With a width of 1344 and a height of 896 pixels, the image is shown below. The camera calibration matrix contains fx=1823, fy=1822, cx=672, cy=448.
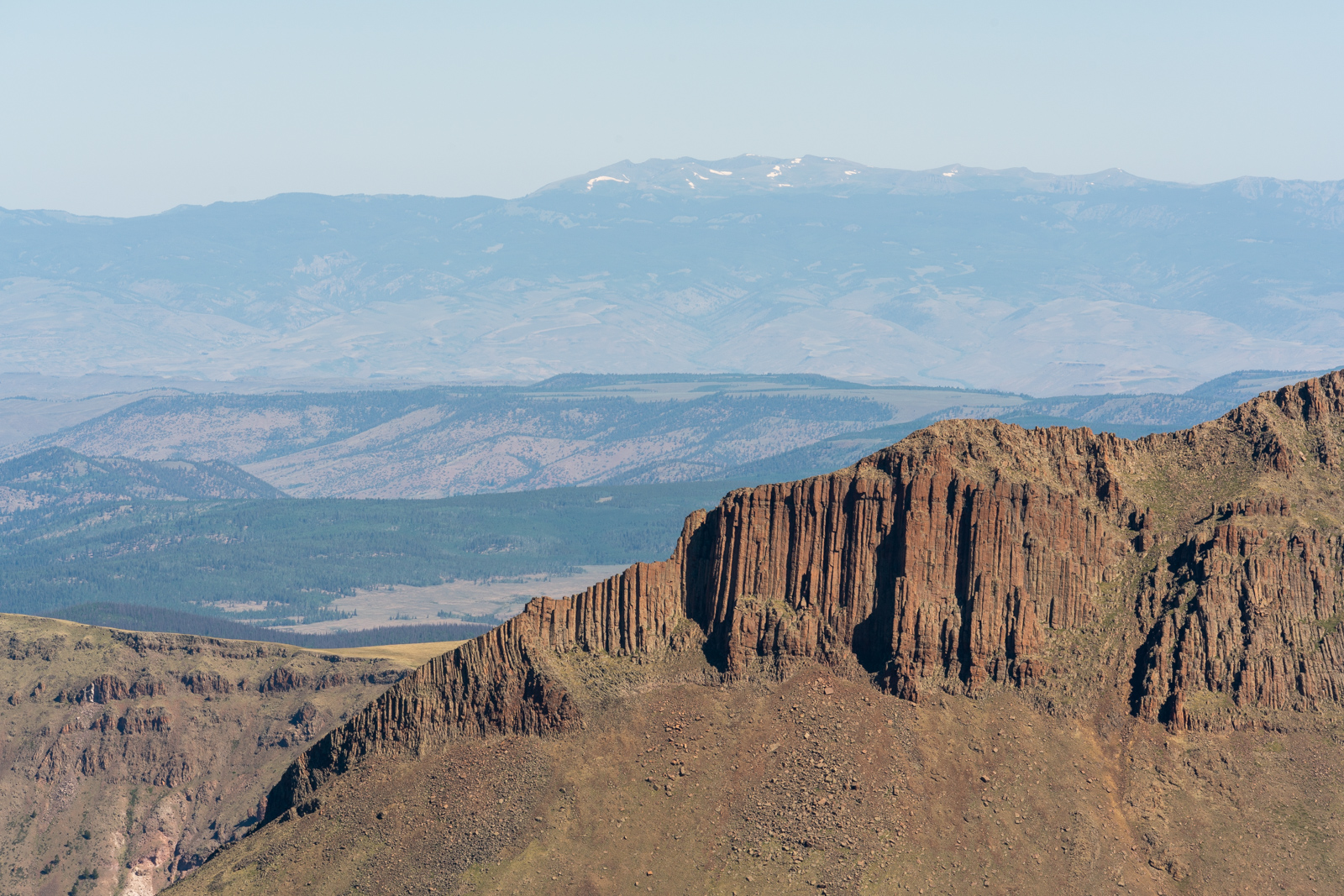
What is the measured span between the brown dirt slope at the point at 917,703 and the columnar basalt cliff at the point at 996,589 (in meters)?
0.25

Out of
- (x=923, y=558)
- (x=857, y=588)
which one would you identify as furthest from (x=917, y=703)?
(x=923, y=558)

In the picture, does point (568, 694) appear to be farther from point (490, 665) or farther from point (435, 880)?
point (435, 880)

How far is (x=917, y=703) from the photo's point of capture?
490 feet

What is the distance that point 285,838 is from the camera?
158 m

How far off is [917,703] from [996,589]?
38.1 feet

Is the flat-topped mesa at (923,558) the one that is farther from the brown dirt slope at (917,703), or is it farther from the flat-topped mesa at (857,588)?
the brown dirt slope at (917,703)

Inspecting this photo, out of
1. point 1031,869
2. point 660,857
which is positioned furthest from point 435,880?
point 1031,869

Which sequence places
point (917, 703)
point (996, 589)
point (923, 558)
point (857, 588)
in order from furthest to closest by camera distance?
point (857, 588)
point (923, 558)
point (996, 589)
point (917, 703)

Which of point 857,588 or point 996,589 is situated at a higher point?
point 996,589

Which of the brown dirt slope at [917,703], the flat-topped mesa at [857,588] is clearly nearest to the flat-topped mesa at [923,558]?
the flat-topped mesa at [857,588]

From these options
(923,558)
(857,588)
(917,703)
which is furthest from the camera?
(857,588)

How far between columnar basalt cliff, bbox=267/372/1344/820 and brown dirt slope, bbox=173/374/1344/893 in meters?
0.25

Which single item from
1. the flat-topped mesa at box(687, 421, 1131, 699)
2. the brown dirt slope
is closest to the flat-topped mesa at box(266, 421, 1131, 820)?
the flat-topped mesa at box(687, 421, 1131, 699)

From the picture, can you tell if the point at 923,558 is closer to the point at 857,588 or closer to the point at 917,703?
the point at 857,588
